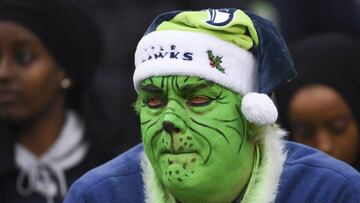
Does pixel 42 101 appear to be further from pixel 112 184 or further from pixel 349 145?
pixel 112 184

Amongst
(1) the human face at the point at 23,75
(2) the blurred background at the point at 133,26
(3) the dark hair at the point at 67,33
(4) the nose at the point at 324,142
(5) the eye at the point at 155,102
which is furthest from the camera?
(2) the blurred background at the point at 133,26

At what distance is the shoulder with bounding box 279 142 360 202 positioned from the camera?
4.05m

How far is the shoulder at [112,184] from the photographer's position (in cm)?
419

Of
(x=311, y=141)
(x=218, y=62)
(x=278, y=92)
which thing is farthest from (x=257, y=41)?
(x=278, y=92)

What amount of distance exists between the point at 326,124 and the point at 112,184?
151 cm

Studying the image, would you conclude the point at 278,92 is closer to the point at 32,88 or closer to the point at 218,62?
the point at 32,88

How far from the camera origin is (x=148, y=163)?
4.23 meters

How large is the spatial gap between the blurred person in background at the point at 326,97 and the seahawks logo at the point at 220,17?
1467mm

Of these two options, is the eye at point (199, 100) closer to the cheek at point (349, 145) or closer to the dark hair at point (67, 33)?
the cheek at point (349, 145)

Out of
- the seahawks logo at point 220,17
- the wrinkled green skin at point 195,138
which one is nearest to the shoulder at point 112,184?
the wrinkled green skin at point 195,138

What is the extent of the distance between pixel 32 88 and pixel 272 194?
1911 mm

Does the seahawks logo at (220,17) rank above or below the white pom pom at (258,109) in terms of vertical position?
above

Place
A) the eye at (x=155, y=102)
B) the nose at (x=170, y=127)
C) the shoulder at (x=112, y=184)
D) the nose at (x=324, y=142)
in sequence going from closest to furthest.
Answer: the nose at (x=170, y=127)
the eye at (x=155, y=102)
the shoulder at (x=112, y=184)
the nose at (x=324, y=142)

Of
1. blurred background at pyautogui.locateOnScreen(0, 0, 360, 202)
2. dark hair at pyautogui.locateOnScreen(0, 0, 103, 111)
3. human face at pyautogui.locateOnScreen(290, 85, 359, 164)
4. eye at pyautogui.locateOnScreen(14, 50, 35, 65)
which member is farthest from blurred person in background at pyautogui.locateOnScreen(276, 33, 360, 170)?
eye at pyautogui.locateOnScreen(14, 50, 35, 65)
